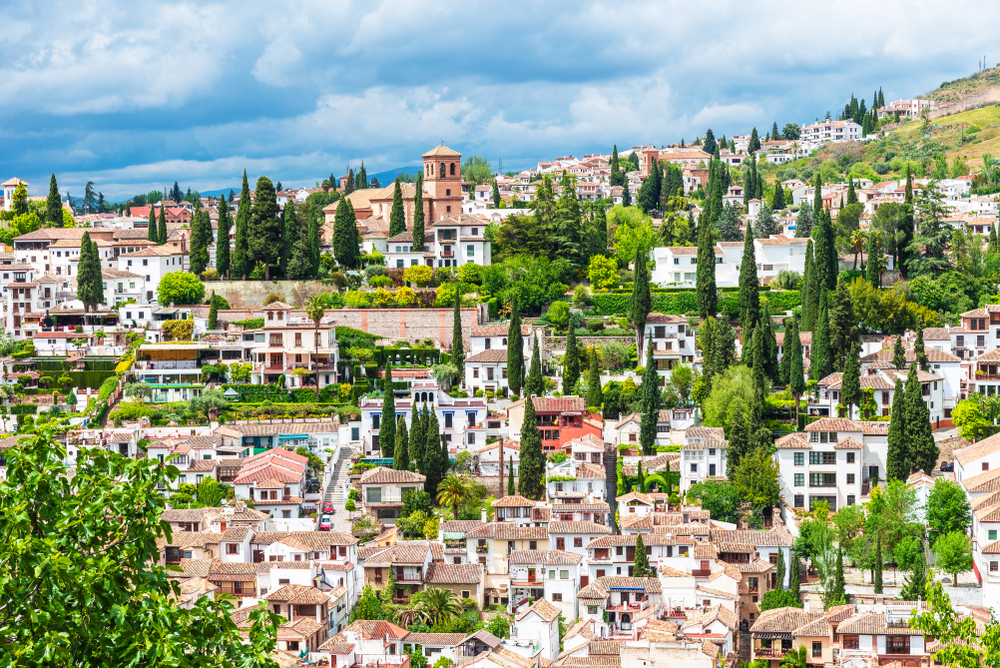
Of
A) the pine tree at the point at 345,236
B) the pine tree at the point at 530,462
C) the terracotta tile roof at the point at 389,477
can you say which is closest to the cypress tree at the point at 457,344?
the pine tree at the point at 530,462

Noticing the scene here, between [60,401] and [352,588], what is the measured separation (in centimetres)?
2081

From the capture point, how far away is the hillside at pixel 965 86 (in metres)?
128

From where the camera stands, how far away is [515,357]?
51594 millimetres

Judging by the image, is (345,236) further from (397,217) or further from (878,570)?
(878,570)

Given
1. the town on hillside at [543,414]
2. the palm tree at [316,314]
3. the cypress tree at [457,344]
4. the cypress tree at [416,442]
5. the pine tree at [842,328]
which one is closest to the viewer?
the town on hillside at [543,414]

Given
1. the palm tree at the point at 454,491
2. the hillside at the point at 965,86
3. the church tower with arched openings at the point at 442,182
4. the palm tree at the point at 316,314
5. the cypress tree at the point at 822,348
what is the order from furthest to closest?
1. the hillside at the point at 965,86
2. the church tower with arched openings at the point at 442,182
3. the palm tree at the point at 316,314
4. the cypress tree at the point at 822,348
5. the palm tree at the point at 454,491

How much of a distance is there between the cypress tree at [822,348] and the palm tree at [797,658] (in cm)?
1728

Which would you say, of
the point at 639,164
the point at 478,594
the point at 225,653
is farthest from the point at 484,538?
the point at 639,164

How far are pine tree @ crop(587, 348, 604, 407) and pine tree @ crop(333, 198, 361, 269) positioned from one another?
59.4 feet

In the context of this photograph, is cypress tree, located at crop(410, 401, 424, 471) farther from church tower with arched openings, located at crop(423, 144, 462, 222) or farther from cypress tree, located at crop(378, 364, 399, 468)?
church tower with arched openings, located at crop(423, 144, 462, 222)

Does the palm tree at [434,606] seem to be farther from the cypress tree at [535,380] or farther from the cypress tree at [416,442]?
the cypress tree at [535,380]

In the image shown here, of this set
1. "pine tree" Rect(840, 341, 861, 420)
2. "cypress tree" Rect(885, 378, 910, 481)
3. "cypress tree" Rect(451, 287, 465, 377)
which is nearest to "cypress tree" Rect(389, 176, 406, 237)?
"cypress tree" Rect(451, 287, 465, 377)

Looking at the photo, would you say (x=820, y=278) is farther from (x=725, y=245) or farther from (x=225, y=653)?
(x=225, y=653)

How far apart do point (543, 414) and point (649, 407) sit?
3.90m
